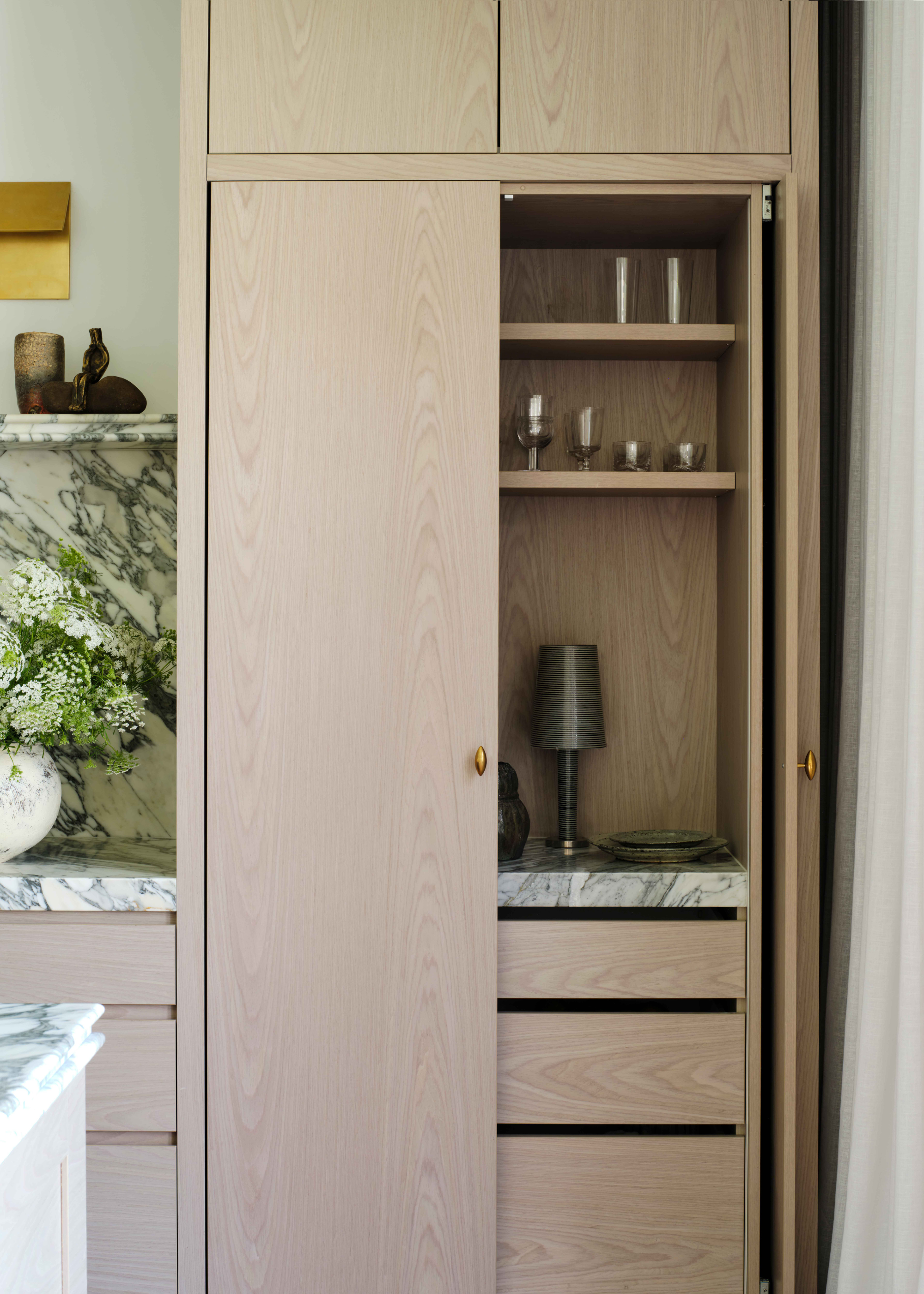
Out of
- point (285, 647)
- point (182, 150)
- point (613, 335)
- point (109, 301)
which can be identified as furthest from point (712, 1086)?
point (109, 301)

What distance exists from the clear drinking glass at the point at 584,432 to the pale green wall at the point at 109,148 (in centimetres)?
91

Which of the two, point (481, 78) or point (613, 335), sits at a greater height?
point (481, 78)

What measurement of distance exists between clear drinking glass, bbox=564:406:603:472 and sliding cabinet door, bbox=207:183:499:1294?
273mm

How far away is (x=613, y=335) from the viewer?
1.85 meters

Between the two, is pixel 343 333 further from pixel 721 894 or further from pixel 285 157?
pixel 721 894

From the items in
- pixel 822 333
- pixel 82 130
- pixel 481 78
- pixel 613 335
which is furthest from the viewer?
pixel 82 130

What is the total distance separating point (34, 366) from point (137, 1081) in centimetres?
147

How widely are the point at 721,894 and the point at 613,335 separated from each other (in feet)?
3.43

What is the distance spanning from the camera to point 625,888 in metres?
1.77

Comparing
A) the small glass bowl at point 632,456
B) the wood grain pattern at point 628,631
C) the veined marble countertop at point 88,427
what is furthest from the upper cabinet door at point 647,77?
the veined marble countertop at point 88,427

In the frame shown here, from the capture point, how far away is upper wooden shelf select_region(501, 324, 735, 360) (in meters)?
1.84

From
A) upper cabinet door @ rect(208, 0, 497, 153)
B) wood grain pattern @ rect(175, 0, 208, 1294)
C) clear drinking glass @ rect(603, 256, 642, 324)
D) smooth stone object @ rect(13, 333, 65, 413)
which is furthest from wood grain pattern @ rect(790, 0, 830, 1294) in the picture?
smooth stone object @ rect(13, 333, 65, 413)

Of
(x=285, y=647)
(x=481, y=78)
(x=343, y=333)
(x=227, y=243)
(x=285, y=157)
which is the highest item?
(x=481, y=78)

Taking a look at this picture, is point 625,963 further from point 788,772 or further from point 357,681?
point 357,681
